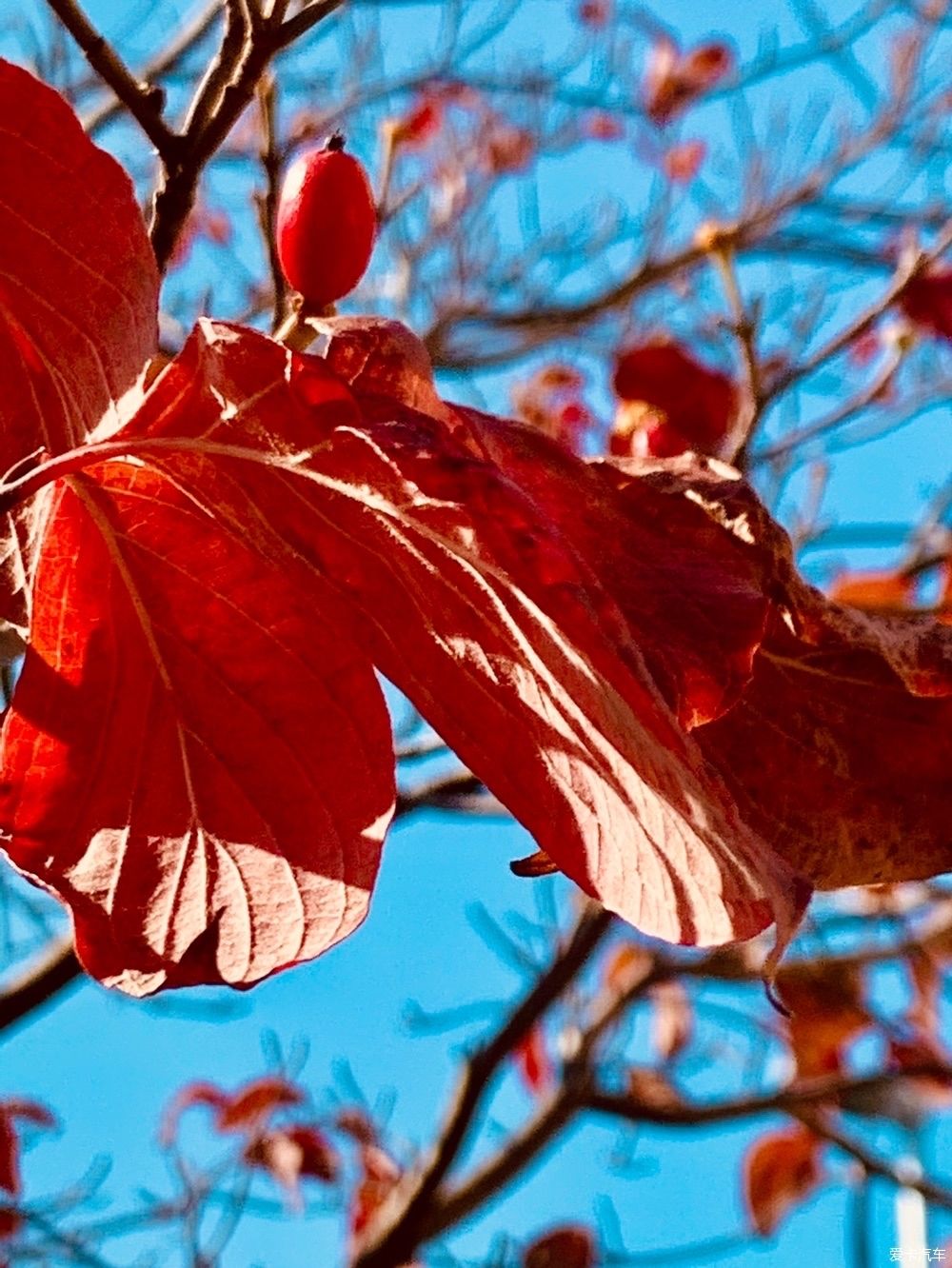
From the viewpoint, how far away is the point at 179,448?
432 mm

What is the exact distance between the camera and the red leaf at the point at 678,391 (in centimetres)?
112

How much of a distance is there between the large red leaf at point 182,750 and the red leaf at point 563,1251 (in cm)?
109

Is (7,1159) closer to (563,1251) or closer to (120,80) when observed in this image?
(563,1251)

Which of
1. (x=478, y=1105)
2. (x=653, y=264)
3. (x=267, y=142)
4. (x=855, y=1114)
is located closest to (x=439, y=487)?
(x=267, y=142)

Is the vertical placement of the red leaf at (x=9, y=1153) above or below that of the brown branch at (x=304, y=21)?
Result: below

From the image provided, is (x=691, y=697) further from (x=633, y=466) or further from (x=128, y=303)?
(x=128, y=303)

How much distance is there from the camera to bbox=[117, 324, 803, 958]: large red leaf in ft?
1.31

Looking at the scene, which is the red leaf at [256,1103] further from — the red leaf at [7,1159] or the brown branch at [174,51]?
the brown branch at [174,51]

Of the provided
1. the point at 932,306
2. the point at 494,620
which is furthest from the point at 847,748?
the point at 932,306

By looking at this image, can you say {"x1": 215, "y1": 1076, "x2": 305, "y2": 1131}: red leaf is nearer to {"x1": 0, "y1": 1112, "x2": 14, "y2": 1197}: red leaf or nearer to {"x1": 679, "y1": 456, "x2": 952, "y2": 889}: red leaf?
{"x1": 0, "y1": 1112, "x2": 14, "y2": 1197}: red leaf

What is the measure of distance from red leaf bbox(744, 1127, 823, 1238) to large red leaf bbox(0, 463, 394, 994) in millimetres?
2048

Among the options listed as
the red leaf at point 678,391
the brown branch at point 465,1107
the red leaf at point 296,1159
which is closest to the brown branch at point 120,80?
the red leaf at point 678,391

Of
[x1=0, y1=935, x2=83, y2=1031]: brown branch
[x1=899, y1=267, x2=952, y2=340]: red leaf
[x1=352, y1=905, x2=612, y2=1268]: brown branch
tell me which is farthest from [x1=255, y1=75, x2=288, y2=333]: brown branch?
[x1=899, y1=267, x2=952, y2=340]: red leaf

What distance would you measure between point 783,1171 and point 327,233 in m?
2.19
